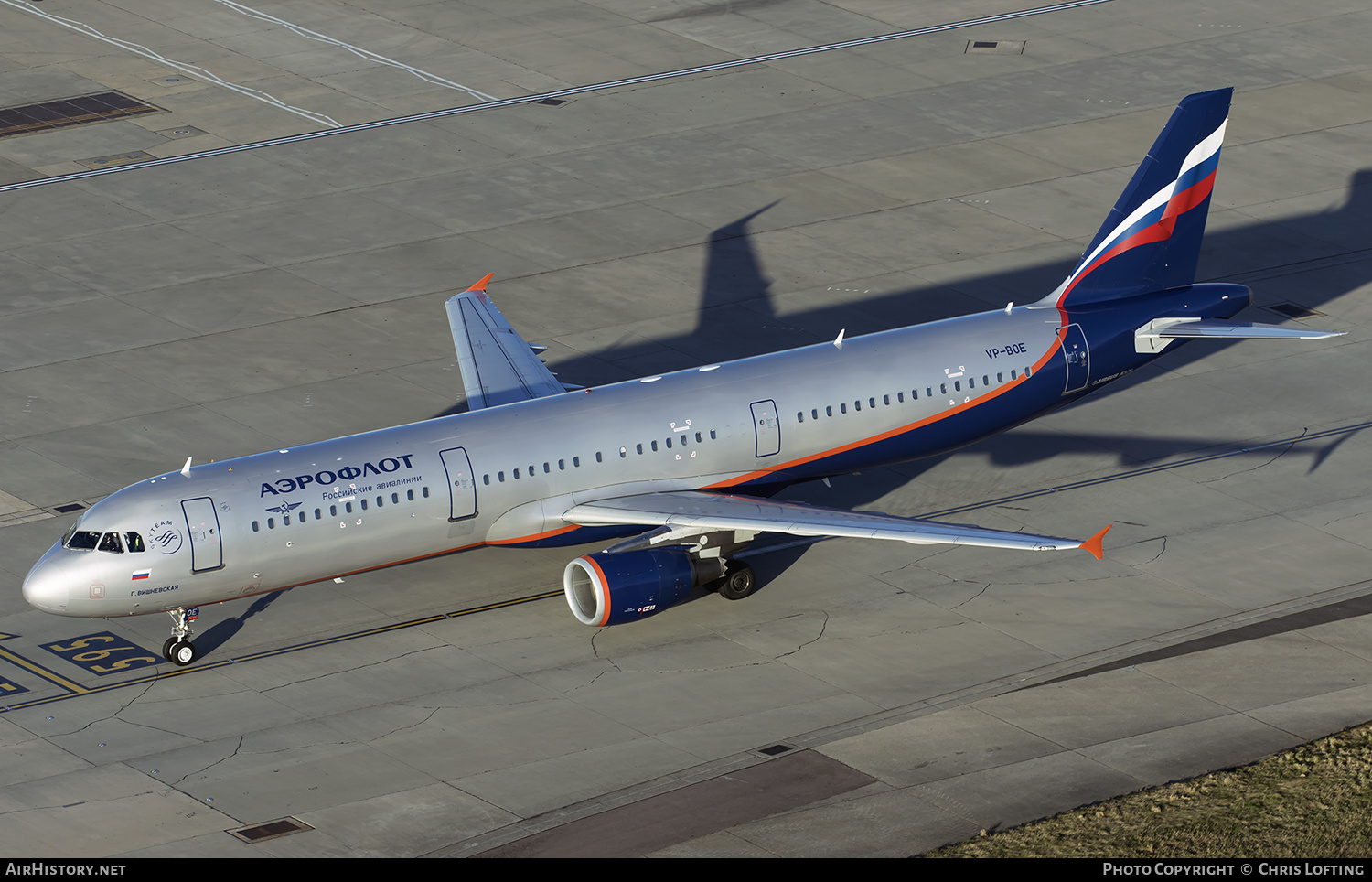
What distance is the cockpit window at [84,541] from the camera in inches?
1520

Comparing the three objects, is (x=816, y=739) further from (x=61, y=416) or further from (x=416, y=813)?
(x=61, y=416)

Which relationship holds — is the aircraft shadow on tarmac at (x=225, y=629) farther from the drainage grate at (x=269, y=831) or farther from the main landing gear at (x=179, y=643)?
the drainage grate at (x=269, y=831)

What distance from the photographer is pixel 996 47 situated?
78.2 metres

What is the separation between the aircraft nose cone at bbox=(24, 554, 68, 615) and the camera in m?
38.4

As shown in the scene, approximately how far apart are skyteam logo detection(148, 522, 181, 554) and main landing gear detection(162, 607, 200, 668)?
1821 mm

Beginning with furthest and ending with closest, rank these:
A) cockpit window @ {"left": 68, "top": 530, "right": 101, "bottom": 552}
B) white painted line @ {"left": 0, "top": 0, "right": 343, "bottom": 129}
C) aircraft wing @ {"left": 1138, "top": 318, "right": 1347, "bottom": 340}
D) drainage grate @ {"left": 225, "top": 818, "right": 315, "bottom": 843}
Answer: white painted line @ {"left": 0, "top": 0, "right": 343, "bottom": 129}, aircraft wing @ {"left": 1138, "top": 318, "right": 1347, "bottom": 340}, cockpit window @ {"left": 68, "top": 530, "right": 101, "bottom": 552}, drainage grate @ {"left": 225, "top": 818, "right": 315, "bottom": 843}

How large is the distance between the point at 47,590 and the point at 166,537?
8.89 feet

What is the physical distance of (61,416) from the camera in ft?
165

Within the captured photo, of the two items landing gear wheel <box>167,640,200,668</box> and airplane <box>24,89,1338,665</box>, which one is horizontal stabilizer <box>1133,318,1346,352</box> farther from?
landing gear wheel <box>167,640,200,668</box>

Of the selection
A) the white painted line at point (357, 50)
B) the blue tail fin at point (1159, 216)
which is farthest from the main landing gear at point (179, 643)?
the white painted line at point (357, 50)

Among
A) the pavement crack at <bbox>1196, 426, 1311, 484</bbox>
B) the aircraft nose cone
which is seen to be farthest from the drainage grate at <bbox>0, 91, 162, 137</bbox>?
the pavement crack at <bbox>1196, 426, 1311, 484</bbox>

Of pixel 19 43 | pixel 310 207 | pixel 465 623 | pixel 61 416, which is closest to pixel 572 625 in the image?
pixel 465 623

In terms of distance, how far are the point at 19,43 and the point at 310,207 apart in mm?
22081

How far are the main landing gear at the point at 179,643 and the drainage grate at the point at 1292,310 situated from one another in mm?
34180
